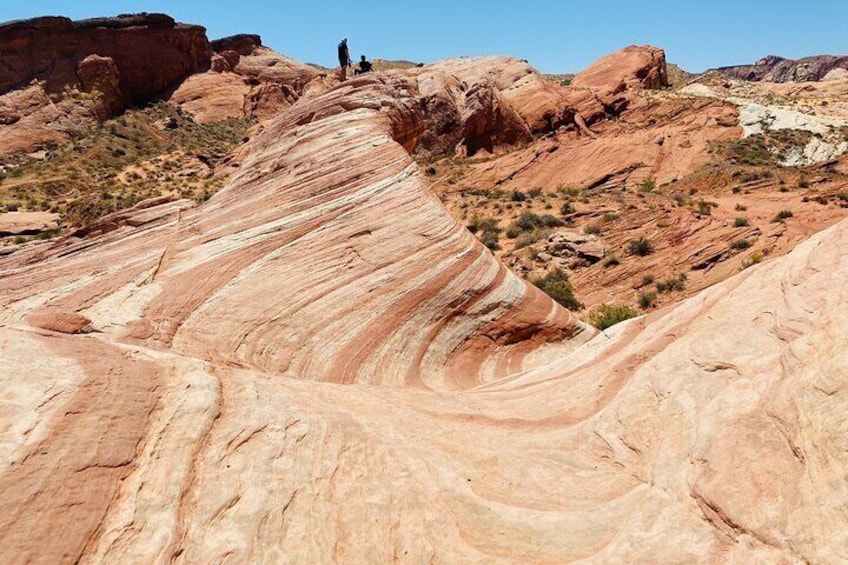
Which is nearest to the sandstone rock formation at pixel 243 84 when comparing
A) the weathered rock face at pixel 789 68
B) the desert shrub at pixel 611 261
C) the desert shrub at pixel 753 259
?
the desert shrub at pixel 611 261

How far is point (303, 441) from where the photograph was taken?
447 centimetres

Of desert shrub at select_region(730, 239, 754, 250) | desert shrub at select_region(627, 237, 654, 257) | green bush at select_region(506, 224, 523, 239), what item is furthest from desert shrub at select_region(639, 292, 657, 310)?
green bush at select_region(506, 224, 523, 239)

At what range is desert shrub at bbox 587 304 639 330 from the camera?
48.3 feet

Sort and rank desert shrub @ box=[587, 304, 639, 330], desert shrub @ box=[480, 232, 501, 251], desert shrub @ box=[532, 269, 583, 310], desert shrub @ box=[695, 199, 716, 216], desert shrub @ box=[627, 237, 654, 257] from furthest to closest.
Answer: desert shrub @ box=[480, 232, 501, 251] < desert shrub @ box=[695, 199, 716, 216] < desert shrub @ box=[627, 237, 654, 257] < desert shrub @ box=[532, 269, 583, 310] < desert shrub @ box=[587, 304, 639, 330]

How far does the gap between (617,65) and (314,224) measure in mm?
51648

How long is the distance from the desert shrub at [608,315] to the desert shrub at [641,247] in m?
4.25

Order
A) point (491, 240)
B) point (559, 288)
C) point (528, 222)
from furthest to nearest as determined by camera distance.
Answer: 1. point (528, 222)
2. point (491, 240)
3. point (559, 288)

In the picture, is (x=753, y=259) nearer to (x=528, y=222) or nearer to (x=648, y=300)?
(x=648, y=300)

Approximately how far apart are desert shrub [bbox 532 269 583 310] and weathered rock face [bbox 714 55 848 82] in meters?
128

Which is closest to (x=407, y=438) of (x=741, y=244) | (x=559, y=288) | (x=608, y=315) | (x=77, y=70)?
(x=608, y=315)

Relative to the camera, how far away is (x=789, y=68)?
467 ft

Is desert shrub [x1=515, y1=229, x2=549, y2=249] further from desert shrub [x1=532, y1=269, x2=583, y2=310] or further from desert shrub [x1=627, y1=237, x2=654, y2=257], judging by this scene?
desert shrub [x1=627, y1=237, x2=654, y2=257]

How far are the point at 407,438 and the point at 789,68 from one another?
586 ft

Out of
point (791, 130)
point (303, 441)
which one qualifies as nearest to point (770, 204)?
point (791, 130)
